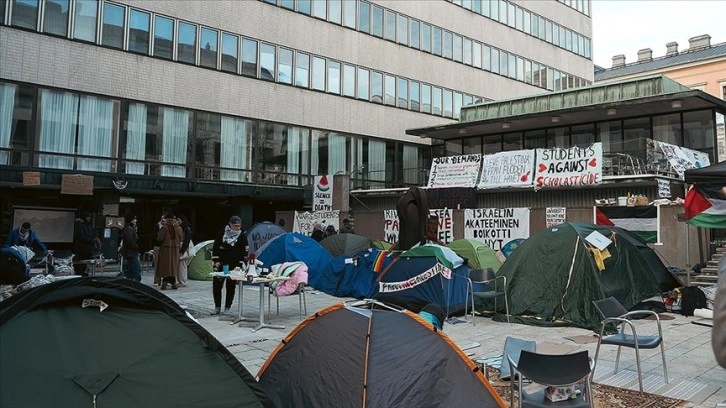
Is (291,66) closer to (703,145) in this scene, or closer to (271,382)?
(703,145)

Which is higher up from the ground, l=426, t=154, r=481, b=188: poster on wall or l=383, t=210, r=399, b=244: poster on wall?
l=426, t=154, r=481, b=188: poster on wall

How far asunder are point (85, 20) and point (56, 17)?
38.2 inches

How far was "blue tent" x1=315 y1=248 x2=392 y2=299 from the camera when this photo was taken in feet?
44.7

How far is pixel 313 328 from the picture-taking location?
16.7 feet

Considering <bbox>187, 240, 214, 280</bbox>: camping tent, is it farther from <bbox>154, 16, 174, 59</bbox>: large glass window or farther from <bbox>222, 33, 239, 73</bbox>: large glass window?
<bbox>222, 33, 239, 73</bbox>: large glass window

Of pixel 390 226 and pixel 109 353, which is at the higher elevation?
pixel 390 226

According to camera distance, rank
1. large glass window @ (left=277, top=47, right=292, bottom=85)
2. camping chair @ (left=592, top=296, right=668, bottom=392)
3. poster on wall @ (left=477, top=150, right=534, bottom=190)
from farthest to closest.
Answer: large glass window @ (left=277, top=47, right=292, bottom=85) < poster on wall @ (left=477, top=150, right=534, bottom=190) < camping chair @ (left=592, top=296, right=668, bottom=392)

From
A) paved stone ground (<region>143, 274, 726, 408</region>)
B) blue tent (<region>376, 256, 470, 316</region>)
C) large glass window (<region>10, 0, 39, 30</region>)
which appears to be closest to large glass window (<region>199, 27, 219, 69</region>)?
large glass window (<region>10, 0, 39, 30</region>)

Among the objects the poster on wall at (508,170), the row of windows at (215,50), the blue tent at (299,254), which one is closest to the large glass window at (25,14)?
the row of windows at (215,50)

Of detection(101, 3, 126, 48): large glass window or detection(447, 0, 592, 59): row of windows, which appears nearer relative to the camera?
detection(101, 3, 126, 48): large glass window

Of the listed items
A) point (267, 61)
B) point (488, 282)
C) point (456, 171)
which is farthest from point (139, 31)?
point (488, 282)

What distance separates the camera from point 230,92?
77.6 feet

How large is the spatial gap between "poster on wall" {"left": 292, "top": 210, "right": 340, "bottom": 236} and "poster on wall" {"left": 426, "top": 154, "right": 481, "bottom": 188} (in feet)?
15.2

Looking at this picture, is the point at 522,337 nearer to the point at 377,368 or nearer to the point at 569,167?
the point at 377,368
